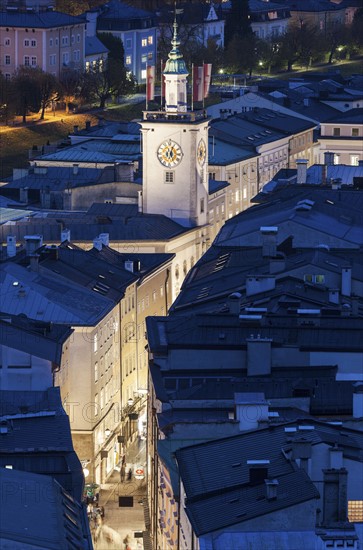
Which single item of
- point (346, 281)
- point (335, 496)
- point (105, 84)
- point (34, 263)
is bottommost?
point (105, 84)

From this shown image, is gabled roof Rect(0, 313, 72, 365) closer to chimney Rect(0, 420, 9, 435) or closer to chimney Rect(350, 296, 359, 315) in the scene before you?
chimney Rect(350, 296, 359, 315)

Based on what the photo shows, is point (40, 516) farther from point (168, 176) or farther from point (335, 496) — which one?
point (168, 176)

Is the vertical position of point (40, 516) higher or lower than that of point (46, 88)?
higher

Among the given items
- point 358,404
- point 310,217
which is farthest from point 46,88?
point 358,404

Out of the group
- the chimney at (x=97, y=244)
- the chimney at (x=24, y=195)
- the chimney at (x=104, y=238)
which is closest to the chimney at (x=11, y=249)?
the chimney at (x=97, y=244)

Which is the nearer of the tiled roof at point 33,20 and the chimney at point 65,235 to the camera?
the chimney at point 65,235

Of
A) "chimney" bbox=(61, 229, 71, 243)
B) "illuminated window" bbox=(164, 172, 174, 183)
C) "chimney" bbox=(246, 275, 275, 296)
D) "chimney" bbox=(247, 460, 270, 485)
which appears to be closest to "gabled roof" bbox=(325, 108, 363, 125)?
"illuminated window" bbox=(164, 172, 174, 183)

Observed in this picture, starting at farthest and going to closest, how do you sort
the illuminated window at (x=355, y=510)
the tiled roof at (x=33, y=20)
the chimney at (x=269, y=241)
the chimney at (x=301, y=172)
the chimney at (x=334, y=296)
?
the tiled roof at (x=33, y=20), the chimney at (x=301, y=172), the chimney at (x=269, y=241), the chimney at (x=334, y=296), the illuminated window at (x=355, y=510)

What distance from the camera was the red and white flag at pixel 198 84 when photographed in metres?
125

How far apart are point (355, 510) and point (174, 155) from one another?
209ft

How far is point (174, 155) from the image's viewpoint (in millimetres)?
119125

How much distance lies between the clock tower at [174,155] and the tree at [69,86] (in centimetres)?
6529

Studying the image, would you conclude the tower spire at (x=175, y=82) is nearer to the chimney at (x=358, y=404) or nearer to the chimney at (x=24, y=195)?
the chimney at (x=24, y=195)

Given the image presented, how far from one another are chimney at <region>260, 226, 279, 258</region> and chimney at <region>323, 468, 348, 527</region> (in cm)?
3286
